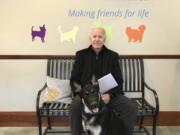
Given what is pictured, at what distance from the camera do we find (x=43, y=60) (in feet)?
12.0

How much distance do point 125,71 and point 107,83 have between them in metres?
0.50

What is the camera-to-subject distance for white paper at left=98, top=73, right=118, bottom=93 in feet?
10.2

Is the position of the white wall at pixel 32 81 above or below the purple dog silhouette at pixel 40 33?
below

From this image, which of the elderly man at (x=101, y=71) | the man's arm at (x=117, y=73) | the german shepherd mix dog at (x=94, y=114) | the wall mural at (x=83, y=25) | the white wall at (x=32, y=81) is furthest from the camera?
the white wall at (x=32, y=81)

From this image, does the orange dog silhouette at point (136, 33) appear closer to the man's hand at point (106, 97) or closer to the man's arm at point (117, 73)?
the man's arm at point (117, 73)

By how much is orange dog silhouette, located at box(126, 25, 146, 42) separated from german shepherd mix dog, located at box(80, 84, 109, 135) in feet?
3.73

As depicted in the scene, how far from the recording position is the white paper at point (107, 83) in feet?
10.2

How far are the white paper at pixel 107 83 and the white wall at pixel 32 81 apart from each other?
68 centimetres

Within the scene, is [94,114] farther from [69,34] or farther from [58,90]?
[69,34]

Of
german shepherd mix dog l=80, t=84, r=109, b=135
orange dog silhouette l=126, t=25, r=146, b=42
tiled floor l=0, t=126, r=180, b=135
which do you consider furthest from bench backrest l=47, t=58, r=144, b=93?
german shepherd mix dog l=80, t=84, r=109, b=135

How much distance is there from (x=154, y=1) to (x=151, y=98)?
3.67ft

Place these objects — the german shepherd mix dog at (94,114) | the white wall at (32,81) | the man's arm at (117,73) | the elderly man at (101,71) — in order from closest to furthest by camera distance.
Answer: the german shepherd mix dog at (94,114) → the elderly man at (101,71) → the man's arm at (117,73) → the white wall at (32,81)

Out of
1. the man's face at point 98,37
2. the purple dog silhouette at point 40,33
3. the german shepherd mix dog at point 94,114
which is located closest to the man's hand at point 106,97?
the german shepherd mix dog at point 94,114

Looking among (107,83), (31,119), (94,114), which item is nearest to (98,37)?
(107,83)
